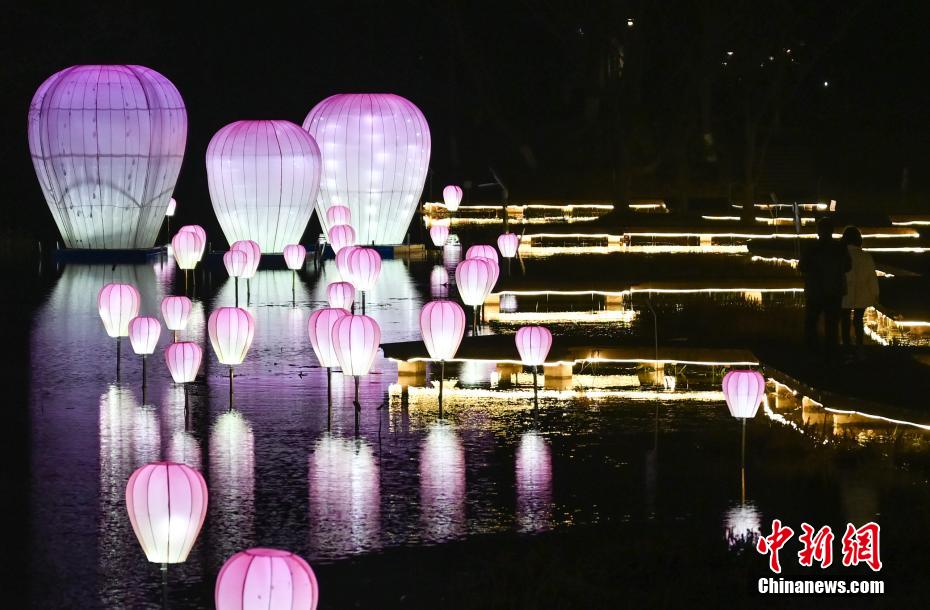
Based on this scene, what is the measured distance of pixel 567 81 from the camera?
157 feet

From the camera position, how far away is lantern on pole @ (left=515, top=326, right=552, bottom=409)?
45.0 feet

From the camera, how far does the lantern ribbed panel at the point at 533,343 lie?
1370 centimetres

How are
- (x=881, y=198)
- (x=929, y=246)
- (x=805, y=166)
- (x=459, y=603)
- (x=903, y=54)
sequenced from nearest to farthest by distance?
(x=459, y=603), (x=929, y=246), (x=903, y=54), (x=881, y=198), (x=805, y=166)

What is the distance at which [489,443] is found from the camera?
12.1m

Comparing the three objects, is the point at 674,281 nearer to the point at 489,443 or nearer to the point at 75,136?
the point at 489,443

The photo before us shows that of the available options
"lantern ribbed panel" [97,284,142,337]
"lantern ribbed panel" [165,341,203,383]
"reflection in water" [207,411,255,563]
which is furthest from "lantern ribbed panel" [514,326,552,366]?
"lantern ribbed panel" [97,284,142,337]

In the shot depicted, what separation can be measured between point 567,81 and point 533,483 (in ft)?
125

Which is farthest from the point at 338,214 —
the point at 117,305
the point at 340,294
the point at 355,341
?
the point at 355,341

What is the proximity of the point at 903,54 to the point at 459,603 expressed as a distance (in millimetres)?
34371

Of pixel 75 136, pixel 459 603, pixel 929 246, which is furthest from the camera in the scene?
pixel 929 246

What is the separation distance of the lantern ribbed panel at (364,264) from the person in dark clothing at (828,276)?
8106 millimetres

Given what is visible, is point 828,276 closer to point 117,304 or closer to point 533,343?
point 533,343

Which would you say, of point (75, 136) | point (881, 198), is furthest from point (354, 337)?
point (881, 198)

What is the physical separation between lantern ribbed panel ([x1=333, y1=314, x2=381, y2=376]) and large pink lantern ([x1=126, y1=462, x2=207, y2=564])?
15.9ft
